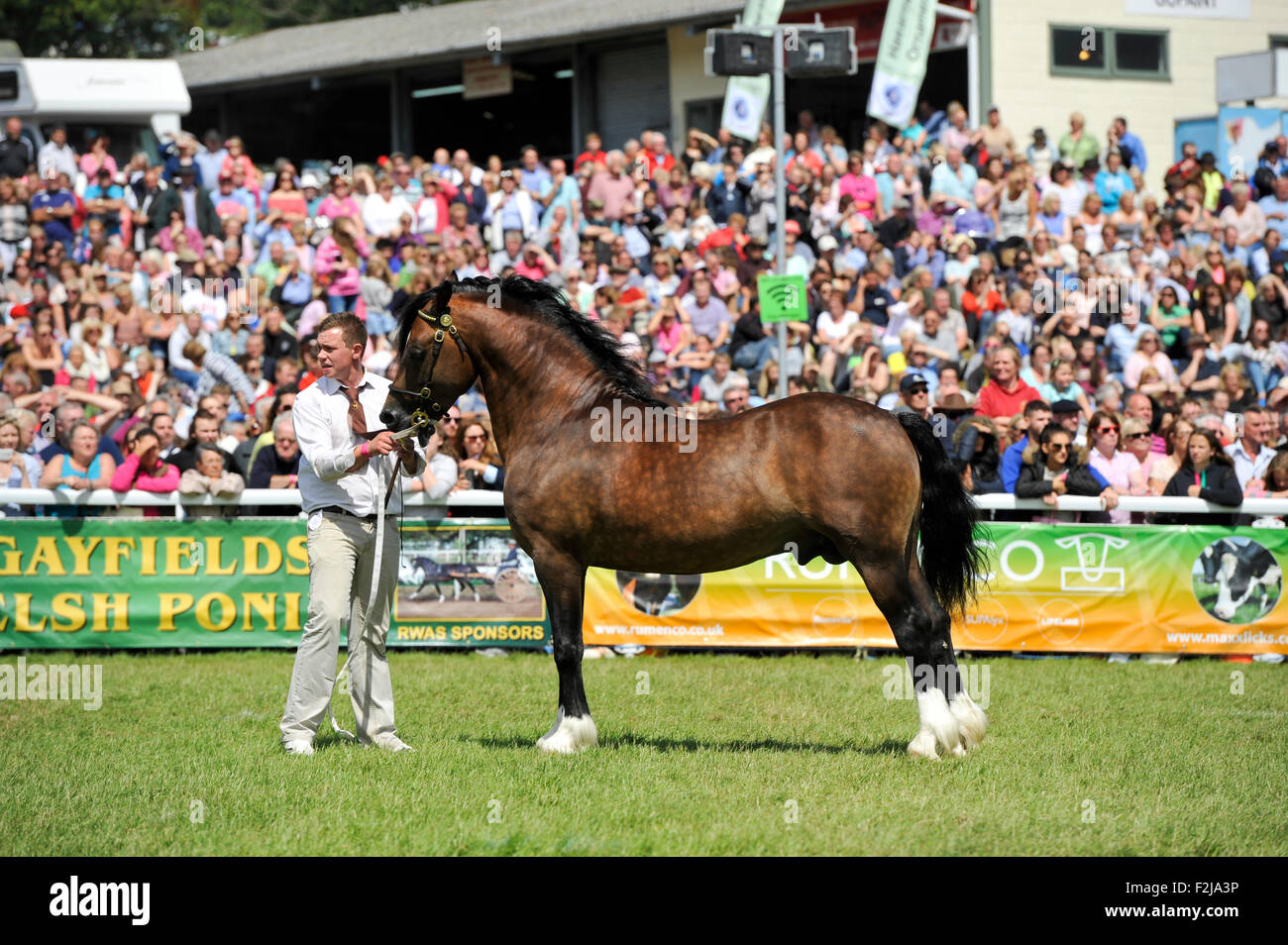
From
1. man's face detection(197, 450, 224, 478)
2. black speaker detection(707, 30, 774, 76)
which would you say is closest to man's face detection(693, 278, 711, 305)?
black speaker detection(707, 30, 774, 76)

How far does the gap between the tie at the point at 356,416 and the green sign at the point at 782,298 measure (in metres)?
5.93

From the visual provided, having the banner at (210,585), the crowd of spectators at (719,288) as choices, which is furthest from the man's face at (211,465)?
the banner at (210,585)

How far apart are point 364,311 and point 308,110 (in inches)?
702

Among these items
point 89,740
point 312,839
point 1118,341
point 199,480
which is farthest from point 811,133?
point 312,839

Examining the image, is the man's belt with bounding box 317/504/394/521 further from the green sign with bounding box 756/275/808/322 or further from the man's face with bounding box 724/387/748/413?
the green sign with bounding box 756/275/808/322

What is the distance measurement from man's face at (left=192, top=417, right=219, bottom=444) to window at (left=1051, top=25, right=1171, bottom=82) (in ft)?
53.2

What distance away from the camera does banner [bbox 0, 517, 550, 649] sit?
40.0 feet

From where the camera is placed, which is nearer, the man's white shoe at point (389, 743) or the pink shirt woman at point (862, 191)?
the man's white shoe at point (389, 743)

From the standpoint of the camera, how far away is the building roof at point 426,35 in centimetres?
2677

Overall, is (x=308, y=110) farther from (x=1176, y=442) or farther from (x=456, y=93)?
(x=1176, y=442)

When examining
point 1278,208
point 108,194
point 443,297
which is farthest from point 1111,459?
point 108,194

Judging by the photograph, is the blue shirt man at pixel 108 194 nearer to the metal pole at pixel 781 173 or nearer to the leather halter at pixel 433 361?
the metal pole at pixel 781 173

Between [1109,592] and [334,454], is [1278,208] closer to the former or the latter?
[1109,592]
